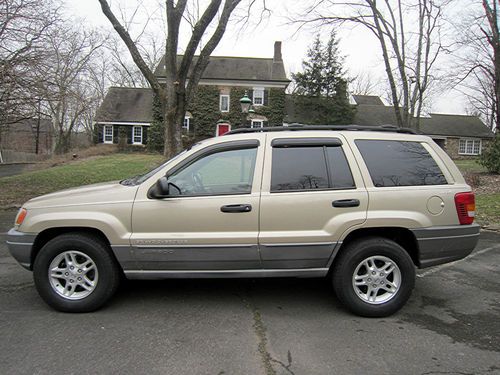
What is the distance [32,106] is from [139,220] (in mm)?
10311

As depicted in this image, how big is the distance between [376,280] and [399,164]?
1.23 m

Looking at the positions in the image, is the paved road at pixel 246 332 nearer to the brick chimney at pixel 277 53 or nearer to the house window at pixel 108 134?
the house window at pixel 108 134

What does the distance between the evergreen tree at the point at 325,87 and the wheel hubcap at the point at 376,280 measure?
3248 centimetres

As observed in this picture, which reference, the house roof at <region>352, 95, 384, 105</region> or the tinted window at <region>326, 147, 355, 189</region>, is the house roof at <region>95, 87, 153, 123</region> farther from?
the tinted window at <region>326, 147, 355, 189</region>

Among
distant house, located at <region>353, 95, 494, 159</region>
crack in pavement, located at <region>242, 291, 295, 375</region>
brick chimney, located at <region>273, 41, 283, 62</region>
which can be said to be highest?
brick chimney, located at <region>273, 41, 283, 62</region>

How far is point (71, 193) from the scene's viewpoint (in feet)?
14.5

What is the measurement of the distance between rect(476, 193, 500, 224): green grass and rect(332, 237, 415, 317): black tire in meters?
6.81

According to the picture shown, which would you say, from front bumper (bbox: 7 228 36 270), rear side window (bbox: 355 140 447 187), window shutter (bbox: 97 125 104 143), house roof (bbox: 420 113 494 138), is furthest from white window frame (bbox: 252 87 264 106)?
front bumper (bbox: 7 228 36 270)

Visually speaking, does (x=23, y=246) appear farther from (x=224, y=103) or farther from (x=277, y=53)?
(x=277, y=53)

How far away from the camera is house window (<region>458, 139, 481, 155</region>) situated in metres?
43.9

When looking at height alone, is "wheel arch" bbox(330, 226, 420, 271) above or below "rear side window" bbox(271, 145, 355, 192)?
below

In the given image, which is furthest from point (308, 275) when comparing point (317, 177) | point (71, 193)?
point (71, 193)

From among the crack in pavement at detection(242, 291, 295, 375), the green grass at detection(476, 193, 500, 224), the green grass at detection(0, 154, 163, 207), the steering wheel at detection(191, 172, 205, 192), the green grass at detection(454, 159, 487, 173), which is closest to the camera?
the crack in pavement at detection(242, 291, 295, 375)

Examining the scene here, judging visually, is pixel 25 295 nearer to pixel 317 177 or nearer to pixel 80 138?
pixel 317 177
